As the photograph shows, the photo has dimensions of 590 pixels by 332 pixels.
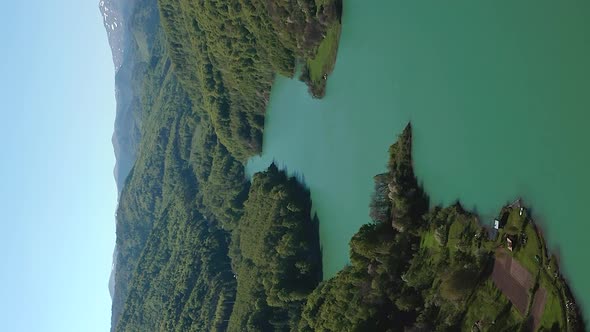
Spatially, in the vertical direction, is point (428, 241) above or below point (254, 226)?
below

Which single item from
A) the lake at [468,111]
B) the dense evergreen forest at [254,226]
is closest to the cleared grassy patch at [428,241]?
the dense evergreen forest at [254,226]

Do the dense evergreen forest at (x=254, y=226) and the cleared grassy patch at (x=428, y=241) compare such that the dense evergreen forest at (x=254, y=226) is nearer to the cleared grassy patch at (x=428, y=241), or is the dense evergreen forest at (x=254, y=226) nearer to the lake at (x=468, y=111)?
the cleared grassy patch at (x=428, y=241)

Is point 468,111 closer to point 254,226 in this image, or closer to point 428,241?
point 428,241

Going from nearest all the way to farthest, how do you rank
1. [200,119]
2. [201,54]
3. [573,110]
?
[573,110] → [201,54] → [200,119]

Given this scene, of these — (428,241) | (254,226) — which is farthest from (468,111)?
(254,226)

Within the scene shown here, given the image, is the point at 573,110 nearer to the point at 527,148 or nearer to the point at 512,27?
the point at 527,148

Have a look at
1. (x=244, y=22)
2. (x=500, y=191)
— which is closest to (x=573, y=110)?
(x=500, y=191)

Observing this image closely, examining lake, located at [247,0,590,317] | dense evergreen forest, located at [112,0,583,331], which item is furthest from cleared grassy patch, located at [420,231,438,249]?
lake, located at [247,0,590,317]
